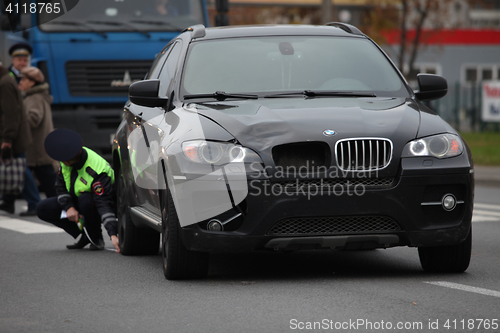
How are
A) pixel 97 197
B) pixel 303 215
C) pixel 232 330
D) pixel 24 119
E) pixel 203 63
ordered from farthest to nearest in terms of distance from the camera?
1. pixel 24 119
2. pixel 97 197
3. pixel 203 63
4. pixel 303 215
5. pixel 232 330

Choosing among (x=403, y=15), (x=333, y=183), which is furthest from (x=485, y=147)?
(x=333, y=183)

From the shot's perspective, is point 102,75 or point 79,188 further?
point 102,75

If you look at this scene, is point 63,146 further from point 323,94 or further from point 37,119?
point 37,119

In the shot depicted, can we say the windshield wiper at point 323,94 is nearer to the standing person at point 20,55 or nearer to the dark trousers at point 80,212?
the dark trousers at point 80,212

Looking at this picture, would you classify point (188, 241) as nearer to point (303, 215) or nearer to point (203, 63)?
point (303, 215)

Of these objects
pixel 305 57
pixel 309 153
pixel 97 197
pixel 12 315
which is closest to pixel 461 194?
pixel 309 153

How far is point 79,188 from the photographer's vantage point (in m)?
7.95

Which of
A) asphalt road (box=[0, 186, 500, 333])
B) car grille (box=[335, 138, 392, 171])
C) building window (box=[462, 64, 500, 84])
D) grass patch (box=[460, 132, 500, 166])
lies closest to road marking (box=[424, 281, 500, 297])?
asphalt road (box=[0, 186, 500, 333])

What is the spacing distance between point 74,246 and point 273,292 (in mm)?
3212

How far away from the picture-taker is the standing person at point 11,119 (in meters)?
11.1

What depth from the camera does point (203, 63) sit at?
684 cm

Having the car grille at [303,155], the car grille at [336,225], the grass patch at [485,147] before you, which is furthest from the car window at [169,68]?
the grass patch at [485,147]

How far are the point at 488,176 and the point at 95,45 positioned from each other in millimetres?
7854

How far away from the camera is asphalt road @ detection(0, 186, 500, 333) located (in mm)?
4754
